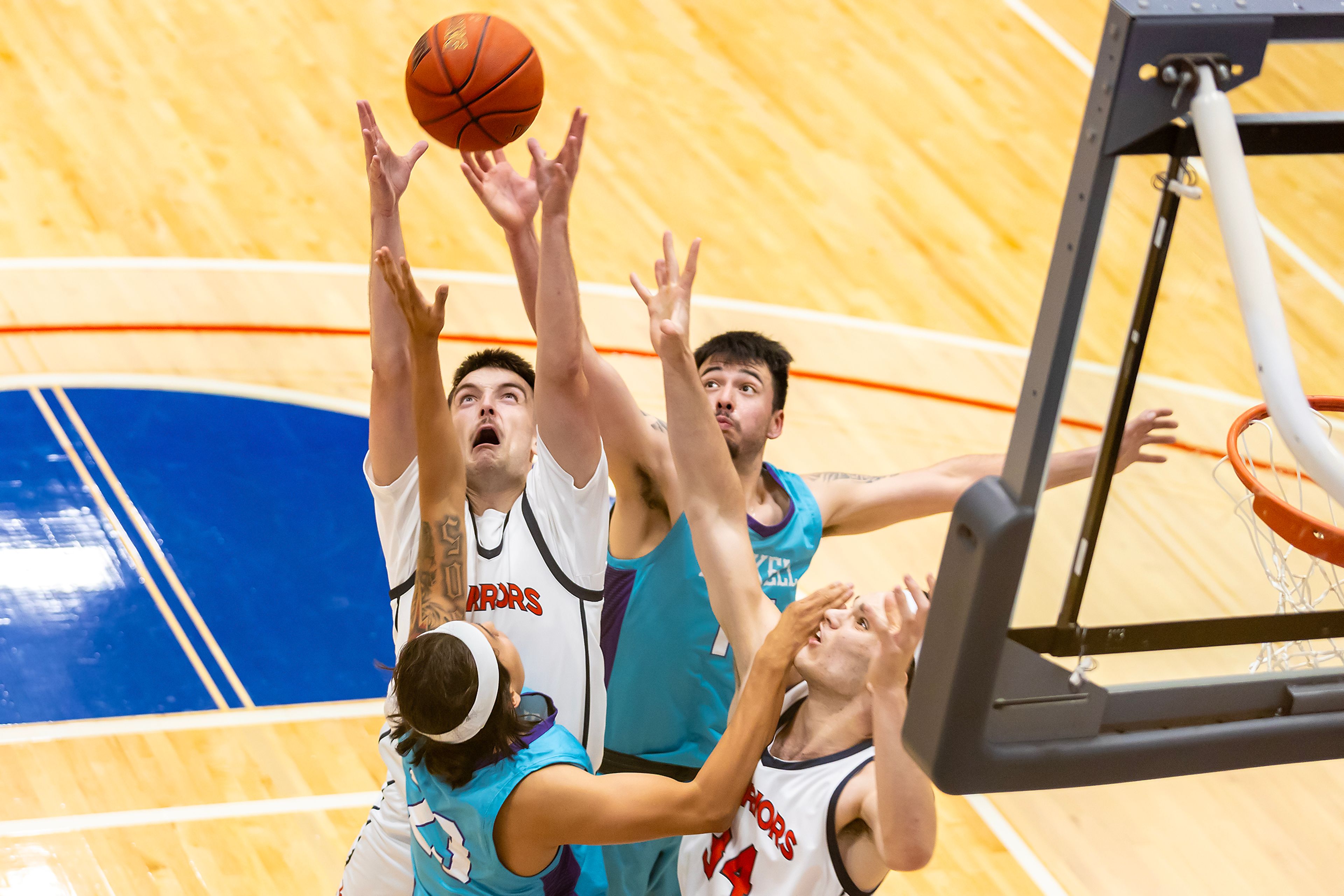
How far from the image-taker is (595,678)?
3.46 m

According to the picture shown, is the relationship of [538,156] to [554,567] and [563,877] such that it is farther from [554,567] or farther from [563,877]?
[563,877]

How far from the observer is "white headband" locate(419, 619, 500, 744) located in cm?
266

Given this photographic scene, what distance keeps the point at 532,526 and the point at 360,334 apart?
334 cm

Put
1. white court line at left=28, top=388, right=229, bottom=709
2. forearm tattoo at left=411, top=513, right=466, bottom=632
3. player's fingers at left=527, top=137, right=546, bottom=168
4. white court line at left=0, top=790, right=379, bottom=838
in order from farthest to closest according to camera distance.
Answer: white court line at left=28, top=388, right=229, bottom=709 → white court line at left=0, top=790, right=379, bottom=838 → player's fingers at left=527, top=137, right=546, bottom=168 → forearm tattoo at left=411, top=513, right=466, bottom=632

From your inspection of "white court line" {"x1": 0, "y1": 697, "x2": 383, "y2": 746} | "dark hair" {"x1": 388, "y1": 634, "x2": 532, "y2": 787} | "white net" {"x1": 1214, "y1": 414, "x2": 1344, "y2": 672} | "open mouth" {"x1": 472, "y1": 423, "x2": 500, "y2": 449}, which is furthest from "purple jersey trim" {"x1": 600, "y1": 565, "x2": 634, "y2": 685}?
"white net" {"x1": 1214, "y1": 414, "x2": 1344, "y2": 672}

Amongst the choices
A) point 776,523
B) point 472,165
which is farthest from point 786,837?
point 472,165

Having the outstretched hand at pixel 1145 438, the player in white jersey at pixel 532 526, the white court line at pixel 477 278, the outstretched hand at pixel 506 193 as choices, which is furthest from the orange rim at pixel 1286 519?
the white court line at pixel 477 278

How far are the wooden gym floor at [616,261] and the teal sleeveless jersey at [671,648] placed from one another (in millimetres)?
1216

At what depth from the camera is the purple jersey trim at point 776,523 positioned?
3738mm

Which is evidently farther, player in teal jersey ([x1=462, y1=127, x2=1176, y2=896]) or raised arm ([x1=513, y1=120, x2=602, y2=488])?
player in teal jersey ([x1=462, y1=127, x2=1176, y2=896])

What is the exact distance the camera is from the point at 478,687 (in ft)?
8.76

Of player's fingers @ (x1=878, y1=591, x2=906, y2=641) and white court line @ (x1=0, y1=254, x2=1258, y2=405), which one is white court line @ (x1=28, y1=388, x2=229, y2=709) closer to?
white court line @ (x1=0, y1=254, x2=1258, y2=405)

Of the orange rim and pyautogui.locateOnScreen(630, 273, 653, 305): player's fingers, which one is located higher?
pyautogui.locateOnScreen(630, 273, 653, 305): player's fingers

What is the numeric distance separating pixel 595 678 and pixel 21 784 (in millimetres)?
2308
